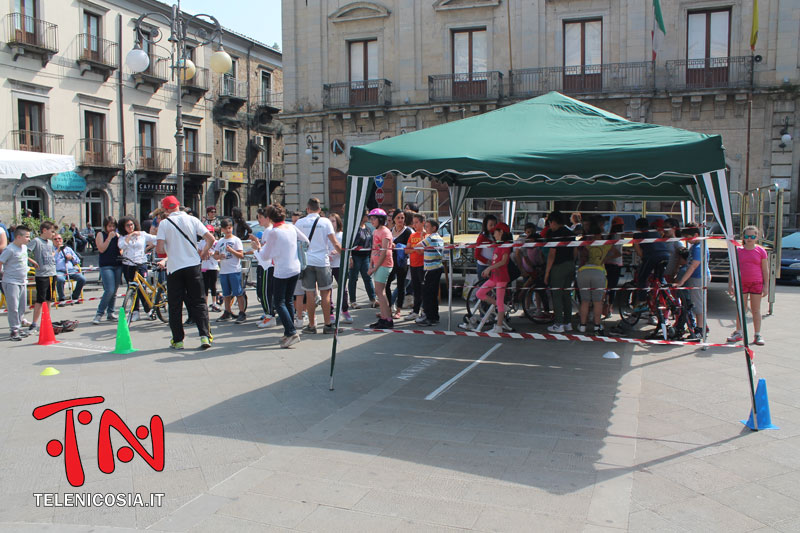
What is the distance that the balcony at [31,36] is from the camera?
2461 cm

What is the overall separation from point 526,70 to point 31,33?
19.1 meters

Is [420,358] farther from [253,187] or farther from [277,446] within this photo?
[253,187]

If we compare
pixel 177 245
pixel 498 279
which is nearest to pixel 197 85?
pixel 177 245

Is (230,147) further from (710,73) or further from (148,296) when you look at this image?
(148,296)

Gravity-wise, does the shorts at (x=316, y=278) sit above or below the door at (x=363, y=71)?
below

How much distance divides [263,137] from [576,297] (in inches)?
1221

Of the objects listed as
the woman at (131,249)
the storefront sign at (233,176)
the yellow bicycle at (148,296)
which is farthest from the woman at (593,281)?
the storefront sign at (233,176)

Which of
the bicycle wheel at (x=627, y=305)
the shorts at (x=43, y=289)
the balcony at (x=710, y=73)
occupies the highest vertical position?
the balcony at (x=710, y=73)

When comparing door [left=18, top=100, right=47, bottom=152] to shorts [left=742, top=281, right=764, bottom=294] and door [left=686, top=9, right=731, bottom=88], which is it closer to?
door [left=686, top=9, right=731, bottom=88]

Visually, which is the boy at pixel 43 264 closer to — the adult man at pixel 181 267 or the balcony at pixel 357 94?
the adult man at pixel 181 267

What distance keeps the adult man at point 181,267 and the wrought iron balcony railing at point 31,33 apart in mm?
21426

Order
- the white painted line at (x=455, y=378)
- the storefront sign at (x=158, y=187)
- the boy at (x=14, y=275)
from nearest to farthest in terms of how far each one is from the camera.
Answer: the white painted line at (x=455, y=378) < the boy at (x=14, y=275) < the storefront sign at (x=158, y=187)

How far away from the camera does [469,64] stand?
83.3 ft

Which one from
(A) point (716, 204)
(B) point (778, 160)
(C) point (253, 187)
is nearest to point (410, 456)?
(A) point (716, 204)
